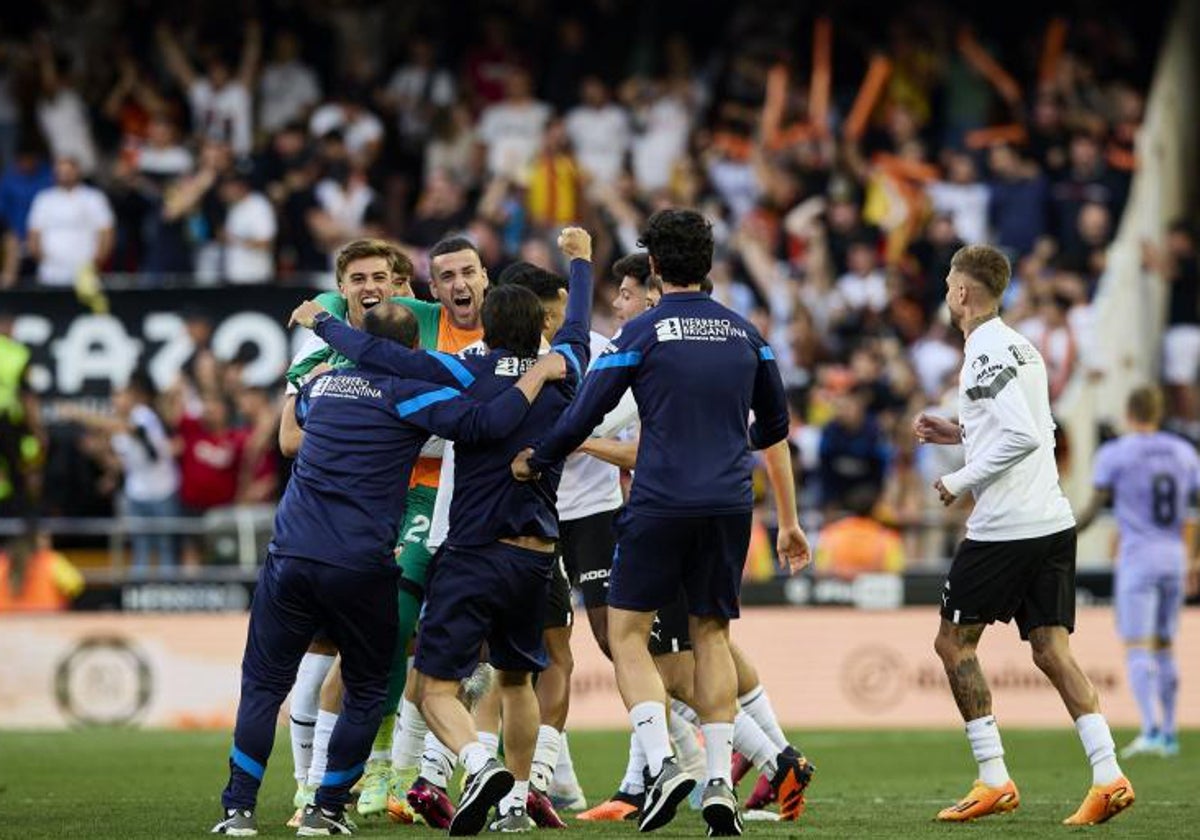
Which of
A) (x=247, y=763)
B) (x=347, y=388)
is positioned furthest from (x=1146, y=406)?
(x=247, y=763)

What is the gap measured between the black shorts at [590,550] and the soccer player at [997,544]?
171 centimetres

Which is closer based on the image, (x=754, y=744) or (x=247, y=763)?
(x=247, y=763)

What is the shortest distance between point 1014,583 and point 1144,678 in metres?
6.06

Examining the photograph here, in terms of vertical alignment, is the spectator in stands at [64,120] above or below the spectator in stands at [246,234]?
above

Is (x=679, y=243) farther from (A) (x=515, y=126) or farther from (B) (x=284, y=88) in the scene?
(B) (x=284, y=88)

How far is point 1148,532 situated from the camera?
1672 centimetres

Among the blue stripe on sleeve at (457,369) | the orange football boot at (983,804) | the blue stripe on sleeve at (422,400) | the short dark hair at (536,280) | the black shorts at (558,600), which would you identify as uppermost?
the short dark hair at (536,280)

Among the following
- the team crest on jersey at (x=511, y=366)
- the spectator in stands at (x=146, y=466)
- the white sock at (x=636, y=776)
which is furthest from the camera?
the spectator in stands at (x=146, y=466)

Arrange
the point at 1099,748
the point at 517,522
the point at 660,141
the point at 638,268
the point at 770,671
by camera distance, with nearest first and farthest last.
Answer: the point at 517,522 < the point at 1099,748 < the point at 638,268 < the point at 770,671 < the point at 660,141

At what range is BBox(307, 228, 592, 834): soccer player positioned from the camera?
9953 mm

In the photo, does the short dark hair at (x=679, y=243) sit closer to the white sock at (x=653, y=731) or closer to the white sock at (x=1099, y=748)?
the white sock at (x=653, y=731)

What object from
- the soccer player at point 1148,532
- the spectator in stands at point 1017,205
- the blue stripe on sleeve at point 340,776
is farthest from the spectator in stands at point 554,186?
the blue stripe on sleeve at point 340,776

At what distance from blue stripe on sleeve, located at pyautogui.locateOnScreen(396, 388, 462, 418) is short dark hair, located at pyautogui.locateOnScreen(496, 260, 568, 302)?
1.39m

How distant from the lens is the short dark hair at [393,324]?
10.1m
